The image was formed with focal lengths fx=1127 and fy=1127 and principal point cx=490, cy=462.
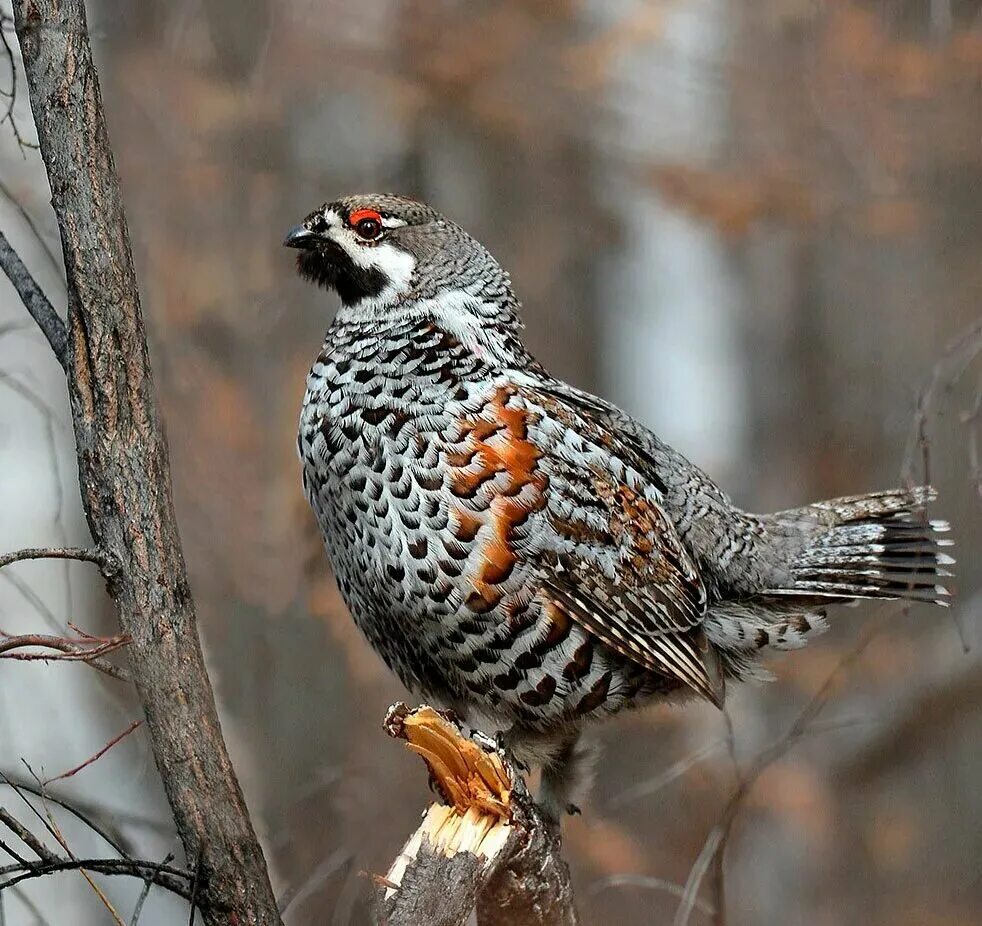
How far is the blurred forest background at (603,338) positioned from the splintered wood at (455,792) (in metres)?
2.13

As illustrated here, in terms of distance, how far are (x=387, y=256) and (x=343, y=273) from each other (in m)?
0.13

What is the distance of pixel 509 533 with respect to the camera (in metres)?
2.68

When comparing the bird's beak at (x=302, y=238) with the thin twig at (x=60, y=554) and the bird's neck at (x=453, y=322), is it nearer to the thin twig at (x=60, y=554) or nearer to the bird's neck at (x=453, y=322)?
the bird's neck at (x=453, y=322)

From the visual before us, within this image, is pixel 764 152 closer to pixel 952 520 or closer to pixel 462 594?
pixel 952 520

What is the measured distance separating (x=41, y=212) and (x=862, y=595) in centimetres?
312

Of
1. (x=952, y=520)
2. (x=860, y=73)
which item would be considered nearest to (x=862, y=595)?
(x=952, y=520)

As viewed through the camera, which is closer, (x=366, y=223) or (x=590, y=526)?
(x=590, y=526)

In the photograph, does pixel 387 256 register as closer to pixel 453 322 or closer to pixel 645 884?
pixel 453 322

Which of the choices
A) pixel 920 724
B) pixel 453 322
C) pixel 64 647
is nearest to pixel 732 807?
pixel 920 724

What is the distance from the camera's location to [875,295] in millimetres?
5355

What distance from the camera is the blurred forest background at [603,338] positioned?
4.67 metres

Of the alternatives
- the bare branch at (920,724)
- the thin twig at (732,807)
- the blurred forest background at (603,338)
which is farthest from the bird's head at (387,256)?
the bare branch at (920,724)

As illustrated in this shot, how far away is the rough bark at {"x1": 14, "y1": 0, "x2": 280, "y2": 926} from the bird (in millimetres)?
705

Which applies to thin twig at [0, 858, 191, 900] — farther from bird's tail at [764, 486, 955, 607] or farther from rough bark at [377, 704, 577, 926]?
bird's tail at [764, 486, 955, 607]
